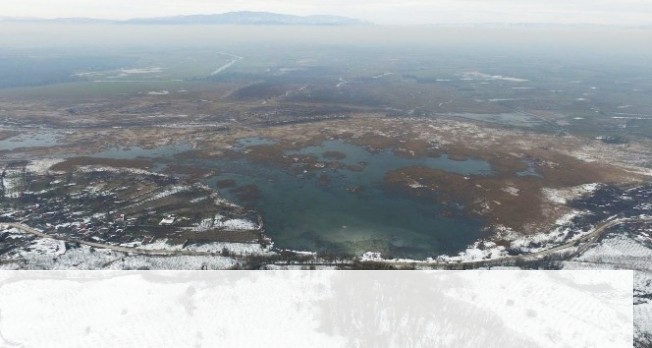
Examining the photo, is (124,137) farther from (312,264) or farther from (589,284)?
(589,284)

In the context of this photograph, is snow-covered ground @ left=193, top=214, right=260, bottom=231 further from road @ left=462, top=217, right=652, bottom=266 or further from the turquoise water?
road @ left=462, top=217, right=652, bottom=266

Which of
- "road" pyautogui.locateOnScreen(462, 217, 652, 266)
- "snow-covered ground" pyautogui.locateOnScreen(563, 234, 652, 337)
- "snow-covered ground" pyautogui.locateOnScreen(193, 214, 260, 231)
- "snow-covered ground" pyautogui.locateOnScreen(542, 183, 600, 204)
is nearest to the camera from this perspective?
"snow-covered ground" pyautogui.locateOnScreen(563, 234, 652, 337)

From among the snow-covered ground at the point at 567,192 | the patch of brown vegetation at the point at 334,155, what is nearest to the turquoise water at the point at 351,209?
the patch of brown vegetation at the point at 334,155

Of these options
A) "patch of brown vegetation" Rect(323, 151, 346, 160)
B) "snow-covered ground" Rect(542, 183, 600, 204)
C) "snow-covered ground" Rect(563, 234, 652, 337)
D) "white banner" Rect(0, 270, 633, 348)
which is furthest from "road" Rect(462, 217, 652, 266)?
"patch of brown vegetation" Rect(323, 151, 346, 160)

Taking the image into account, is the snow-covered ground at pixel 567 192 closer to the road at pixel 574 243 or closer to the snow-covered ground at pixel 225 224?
the road at pixel 574 243

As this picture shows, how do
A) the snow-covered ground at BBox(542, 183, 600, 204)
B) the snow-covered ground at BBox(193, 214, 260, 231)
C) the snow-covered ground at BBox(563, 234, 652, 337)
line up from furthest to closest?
the snow-covered ground at BBox(542, 183, 600, 204)
the snow-covered ground at BBox(193, 214, 260, 231)
the snow-covered ground at BBox(563, 234, 652, 337)

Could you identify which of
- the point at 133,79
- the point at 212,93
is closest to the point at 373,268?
the point at 212,93

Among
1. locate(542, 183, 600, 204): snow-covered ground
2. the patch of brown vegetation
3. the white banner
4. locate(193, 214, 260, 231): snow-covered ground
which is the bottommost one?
the white banner

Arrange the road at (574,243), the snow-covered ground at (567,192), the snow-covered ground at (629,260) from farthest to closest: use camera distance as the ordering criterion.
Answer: the snow-covered ground at (567,192) < the road at (574,243) < the snow-covered ground at (629,260)

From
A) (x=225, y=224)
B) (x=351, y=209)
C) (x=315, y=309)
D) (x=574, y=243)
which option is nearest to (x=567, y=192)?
(x=574, y=243)
